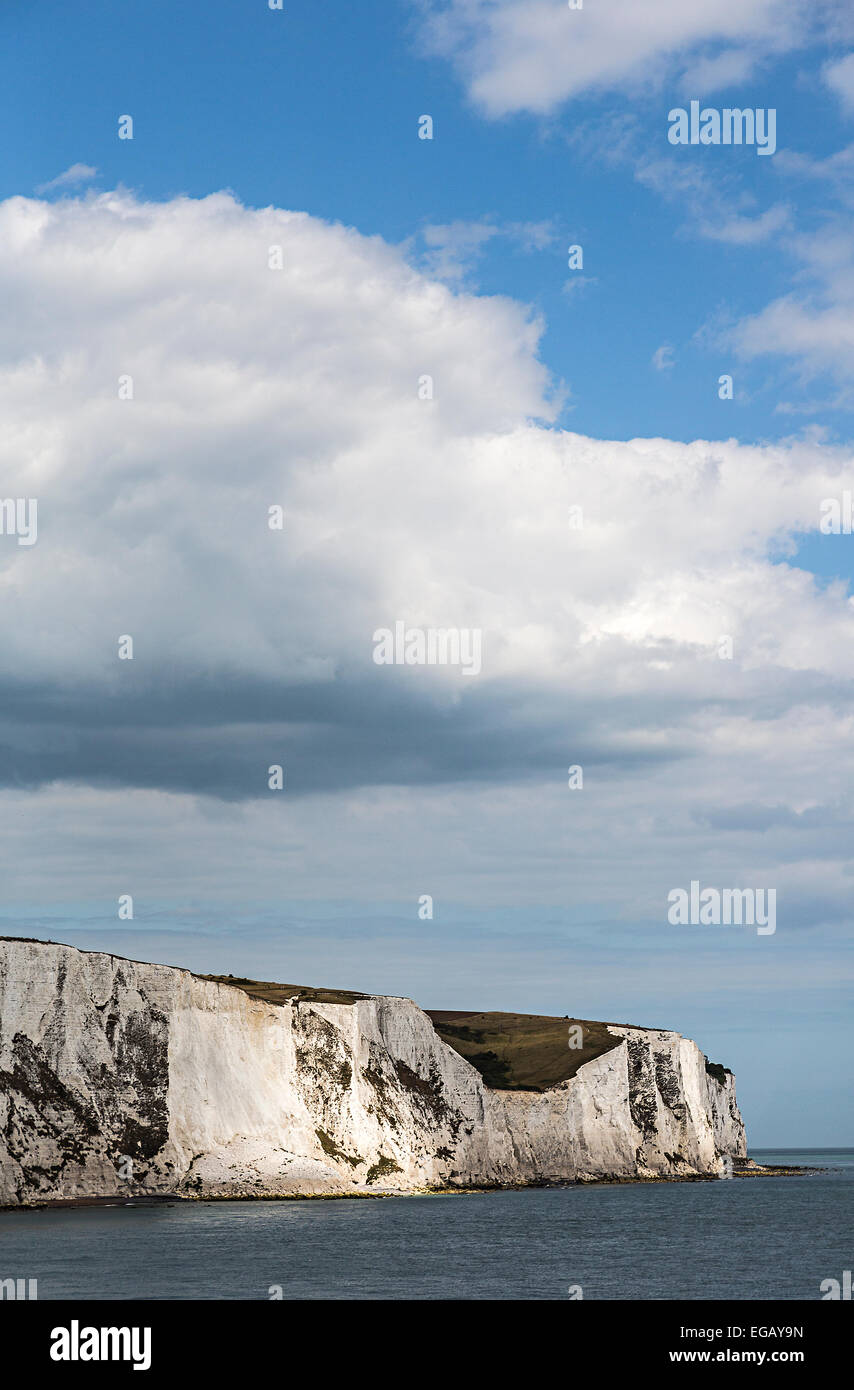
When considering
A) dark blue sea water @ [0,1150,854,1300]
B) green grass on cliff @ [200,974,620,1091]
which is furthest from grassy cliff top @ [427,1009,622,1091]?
dark blue sea water @ [0,1150,854,1300]

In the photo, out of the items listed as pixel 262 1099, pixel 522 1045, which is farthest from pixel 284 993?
pixel 522 1045

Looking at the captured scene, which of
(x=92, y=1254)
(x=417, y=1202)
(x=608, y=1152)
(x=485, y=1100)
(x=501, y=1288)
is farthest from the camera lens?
(x=608, y=1152)

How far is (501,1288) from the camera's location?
4991cm

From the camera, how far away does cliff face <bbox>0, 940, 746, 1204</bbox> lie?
3580 inches

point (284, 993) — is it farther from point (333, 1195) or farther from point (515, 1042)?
point (515, 1042)

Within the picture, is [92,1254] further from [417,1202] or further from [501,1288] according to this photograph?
[417,1202]

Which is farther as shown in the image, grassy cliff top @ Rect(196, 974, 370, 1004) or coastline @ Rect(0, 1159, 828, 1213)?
grassy cliff top @ Rect(196, 974, 370, 1004)

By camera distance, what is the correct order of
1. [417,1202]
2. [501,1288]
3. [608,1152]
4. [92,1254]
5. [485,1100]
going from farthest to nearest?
1. [608,1152]
2. [485,1100]
3. [417,1202]
4. [92,1254]
5. [501,1288]

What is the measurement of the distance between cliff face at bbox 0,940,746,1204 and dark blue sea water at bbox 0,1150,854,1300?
395cm

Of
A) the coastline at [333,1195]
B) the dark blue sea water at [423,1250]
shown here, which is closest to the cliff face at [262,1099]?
the coastline at [333,1195]

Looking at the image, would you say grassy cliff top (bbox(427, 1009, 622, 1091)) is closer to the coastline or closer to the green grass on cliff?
the green grass on cliff

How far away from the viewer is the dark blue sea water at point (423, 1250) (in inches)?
1937
